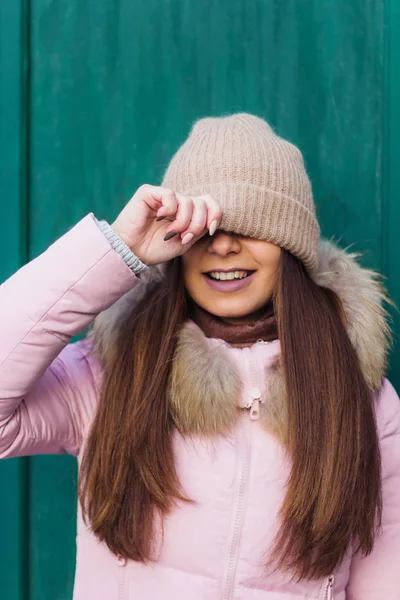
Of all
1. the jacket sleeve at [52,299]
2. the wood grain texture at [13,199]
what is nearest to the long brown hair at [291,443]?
the jacket sleeve at [52,299]

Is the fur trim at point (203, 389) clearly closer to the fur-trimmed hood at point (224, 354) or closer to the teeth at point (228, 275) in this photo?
the fur-trimmed hood at point (224, 354)

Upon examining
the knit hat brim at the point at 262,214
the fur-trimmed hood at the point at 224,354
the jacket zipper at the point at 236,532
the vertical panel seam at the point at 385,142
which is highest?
the vertical panel seam at the point at 385,142

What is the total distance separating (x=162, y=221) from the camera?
3.65ft

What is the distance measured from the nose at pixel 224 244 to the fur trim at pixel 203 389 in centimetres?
16

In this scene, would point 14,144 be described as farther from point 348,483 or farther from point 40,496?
point 348,483

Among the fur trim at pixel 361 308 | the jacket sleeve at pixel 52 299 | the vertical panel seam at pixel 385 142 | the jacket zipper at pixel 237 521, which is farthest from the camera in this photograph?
the vertical panel seam at pixel 385 142

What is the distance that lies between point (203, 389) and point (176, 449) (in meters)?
0.12

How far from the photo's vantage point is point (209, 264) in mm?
1217

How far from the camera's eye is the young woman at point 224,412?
1162 millimetres

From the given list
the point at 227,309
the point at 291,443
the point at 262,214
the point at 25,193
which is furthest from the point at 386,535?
the point at 25,193

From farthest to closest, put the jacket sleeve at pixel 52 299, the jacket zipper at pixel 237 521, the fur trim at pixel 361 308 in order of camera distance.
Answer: the fur trim at pixel 361 308, the jacket zipper at pixel 237 521, the jacket sleeve at pixel 52 299

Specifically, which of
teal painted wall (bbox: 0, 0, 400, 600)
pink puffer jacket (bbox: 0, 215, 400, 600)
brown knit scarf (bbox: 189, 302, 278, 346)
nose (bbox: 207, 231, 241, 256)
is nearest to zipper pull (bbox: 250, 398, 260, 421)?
pink puffer jacket (bbox: 0, 215, 400, 600)

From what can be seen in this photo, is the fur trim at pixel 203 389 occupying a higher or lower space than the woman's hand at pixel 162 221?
lower

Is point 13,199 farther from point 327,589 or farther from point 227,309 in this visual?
point 327,589
